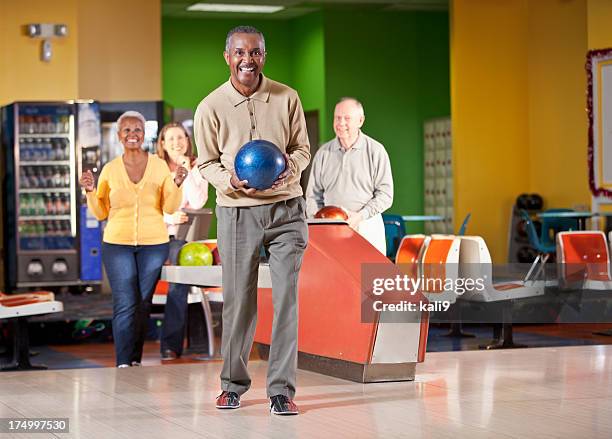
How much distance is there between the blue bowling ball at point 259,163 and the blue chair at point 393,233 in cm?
685

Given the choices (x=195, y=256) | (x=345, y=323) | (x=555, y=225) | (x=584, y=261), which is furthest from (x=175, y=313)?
(x=555, y=225)

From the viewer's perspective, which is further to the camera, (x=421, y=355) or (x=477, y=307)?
(x=477, y=307)

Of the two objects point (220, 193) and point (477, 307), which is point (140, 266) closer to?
point (220, 193)

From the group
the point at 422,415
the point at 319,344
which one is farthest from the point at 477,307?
the point at 422,415

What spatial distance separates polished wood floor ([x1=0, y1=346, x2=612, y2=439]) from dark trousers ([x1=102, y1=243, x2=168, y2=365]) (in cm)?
45

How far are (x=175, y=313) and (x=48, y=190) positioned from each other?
498 cm

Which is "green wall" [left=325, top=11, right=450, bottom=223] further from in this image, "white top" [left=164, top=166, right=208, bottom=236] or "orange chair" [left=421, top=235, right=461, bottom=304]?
"white top" [left=164, top=166, right=208, bottom=236]

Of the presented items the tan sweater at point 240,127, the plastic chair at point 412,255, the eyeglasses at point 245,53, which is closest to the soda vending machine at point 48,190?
the plastic chair at point 412,255

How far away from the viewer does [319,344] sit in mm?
5547

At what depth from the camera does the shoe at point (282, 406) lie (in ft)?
14.4

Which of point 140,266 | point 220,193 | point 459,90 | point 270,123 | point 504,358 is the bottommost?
point 504,358

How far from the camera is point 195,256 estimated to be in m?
6.46

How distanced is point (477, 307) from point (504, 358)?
2218 millimetres

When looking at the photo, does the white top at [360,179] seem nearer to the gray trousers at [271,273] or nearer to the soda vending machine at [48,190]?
the gray trousers at [271,273]
